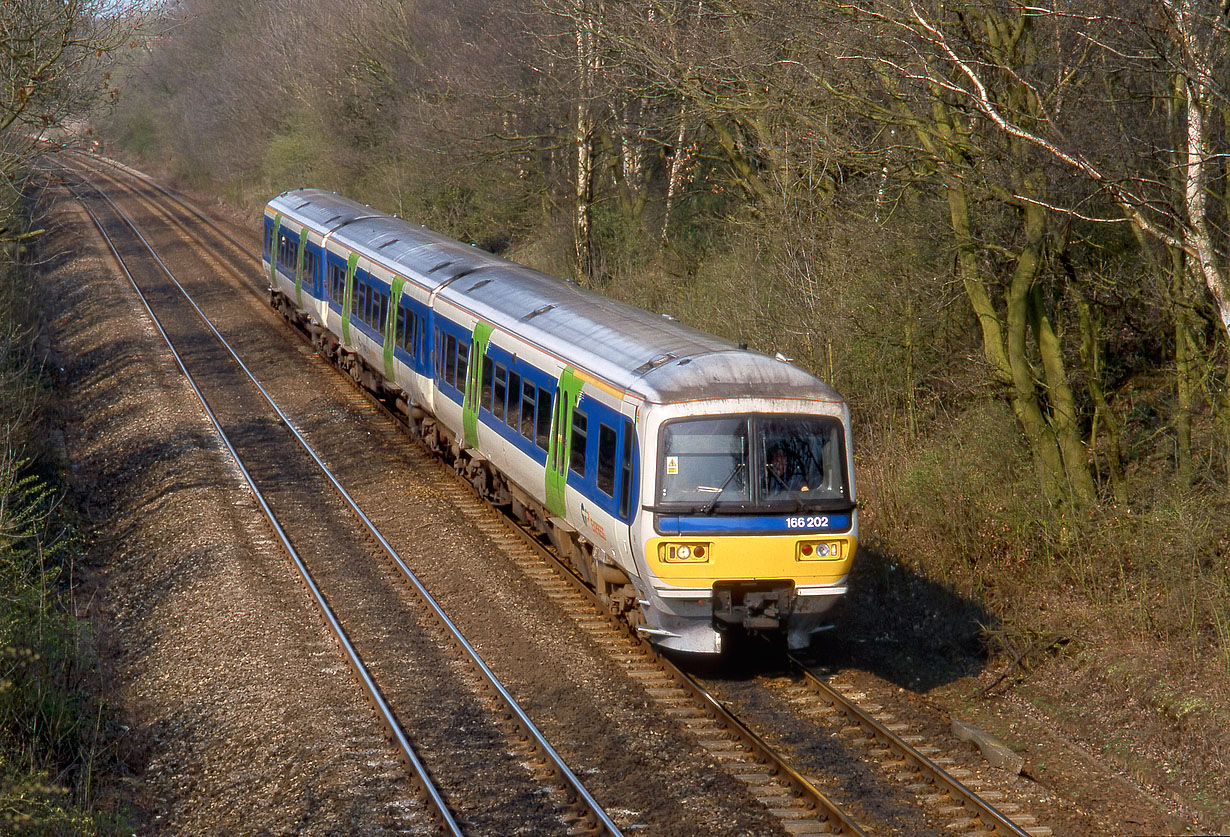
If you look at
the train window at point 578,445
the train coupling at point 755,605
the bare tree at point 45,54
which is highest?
the bare tree at point 45,54

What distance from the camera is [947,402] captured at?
48.7ft

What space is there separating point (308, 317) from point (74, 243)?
16.7m

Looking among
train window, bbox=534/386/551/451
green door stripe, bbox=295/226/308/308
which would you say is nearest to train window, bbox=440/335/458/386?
train window, bbox=534/386/551/451

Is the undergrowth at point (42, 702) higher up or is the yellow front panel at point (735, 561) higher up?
the yellow front panel at point (735, 561)

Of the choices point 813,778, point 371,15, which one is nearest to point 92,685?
point 813,778

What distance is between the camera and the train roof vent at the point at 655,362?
31.5 feet

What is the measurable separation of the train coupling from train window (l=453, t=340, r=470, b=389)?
18.1 feet

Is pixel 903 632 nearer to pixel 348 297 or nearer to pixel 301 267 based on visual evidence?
pixel 348 297

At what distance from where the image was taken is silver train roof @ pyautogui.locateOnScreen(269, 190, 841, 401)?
9289mm

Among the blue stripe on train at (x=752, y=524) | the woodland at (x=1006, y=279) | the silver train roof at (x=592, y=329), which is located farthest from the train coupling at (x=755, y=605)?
the woodland at (x=1006, y=279)

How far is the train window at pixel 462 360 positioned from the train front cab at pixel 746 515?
5178 mm

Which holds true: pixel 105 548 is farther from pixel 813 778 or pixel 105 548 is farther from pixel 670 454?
pixel 813 778

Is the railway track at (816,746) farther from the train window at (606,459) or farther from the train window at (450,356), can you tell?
the train window at (450,356)

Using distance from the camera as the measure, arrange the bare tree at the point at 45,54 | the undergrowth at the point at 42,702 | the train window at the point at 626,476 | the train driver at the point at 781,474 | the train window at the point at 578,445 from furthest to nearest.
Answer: the bare tree at the point at 45,54
the train window at the point at 578,445
the train window at the point at 626,476
the train driver at the point at 781,474
the undergrowth at the point at 42,702
